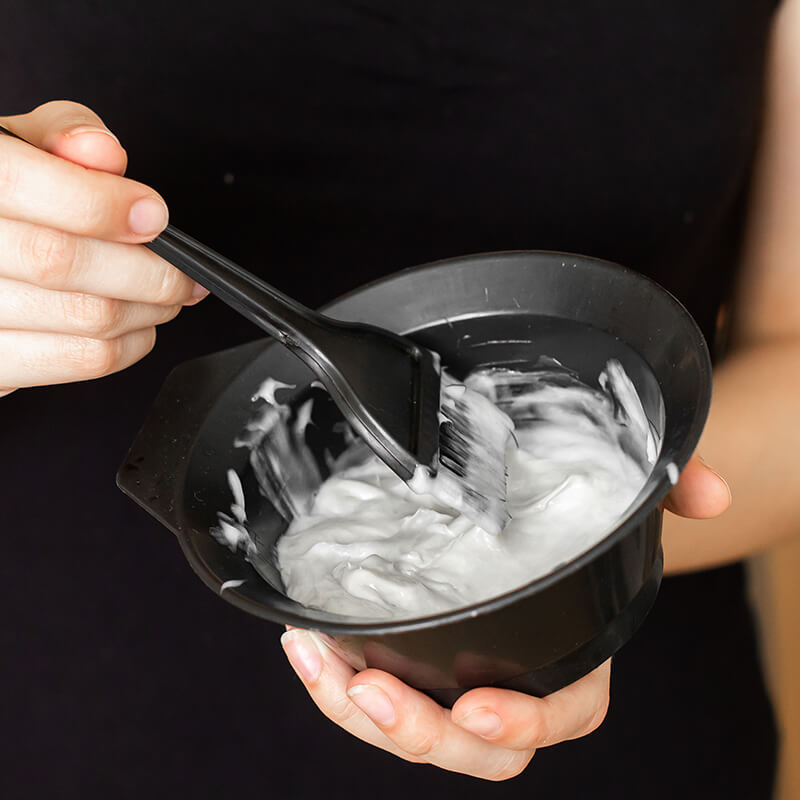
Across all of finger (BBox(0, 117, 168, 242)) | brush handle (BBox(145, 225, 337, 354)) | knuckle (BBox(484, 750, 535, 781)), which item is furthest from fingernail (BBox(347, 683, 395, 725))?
finger (BBox(0, 117, 168, 242))

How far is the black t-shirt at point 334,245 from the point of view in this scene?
850 millimetres

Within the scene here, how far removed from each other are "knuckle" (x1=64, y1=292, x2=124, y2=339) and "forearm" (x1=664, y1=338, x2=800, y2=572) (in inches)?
23.0

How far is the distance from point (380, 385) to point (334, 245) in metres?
0.37

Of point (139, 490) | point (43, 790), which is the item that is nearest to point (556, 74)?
point (139, 490)

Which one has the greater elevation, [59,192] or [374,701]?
[59,192]

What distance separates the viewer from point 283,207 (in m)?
0.90

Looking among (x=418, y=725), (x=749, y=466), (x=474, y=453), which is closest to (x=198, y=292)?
(x=474, y=453)

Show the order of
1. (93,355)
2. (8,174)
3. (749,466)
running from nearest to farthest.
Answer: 1. (8,174)
2. (93,355)
3. (749,466)

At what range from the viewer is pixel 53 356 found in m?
0.60

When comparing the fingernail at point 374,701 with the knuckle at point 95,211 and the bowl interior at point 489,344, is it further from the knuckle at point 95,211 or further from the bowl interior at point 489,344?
the knuckle at point 95,211

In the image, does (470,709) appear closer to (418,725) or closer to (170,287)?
(418,725)

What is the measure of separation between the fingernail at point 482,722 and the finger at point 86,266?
1.16 ft

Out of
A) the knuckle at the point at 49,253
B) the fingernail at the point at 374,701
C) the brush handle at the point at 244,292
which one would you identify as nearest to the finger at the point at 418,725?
the fingernail at the point at 374,701

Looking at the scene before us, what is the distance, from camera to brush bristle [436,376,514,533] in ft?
1.92
